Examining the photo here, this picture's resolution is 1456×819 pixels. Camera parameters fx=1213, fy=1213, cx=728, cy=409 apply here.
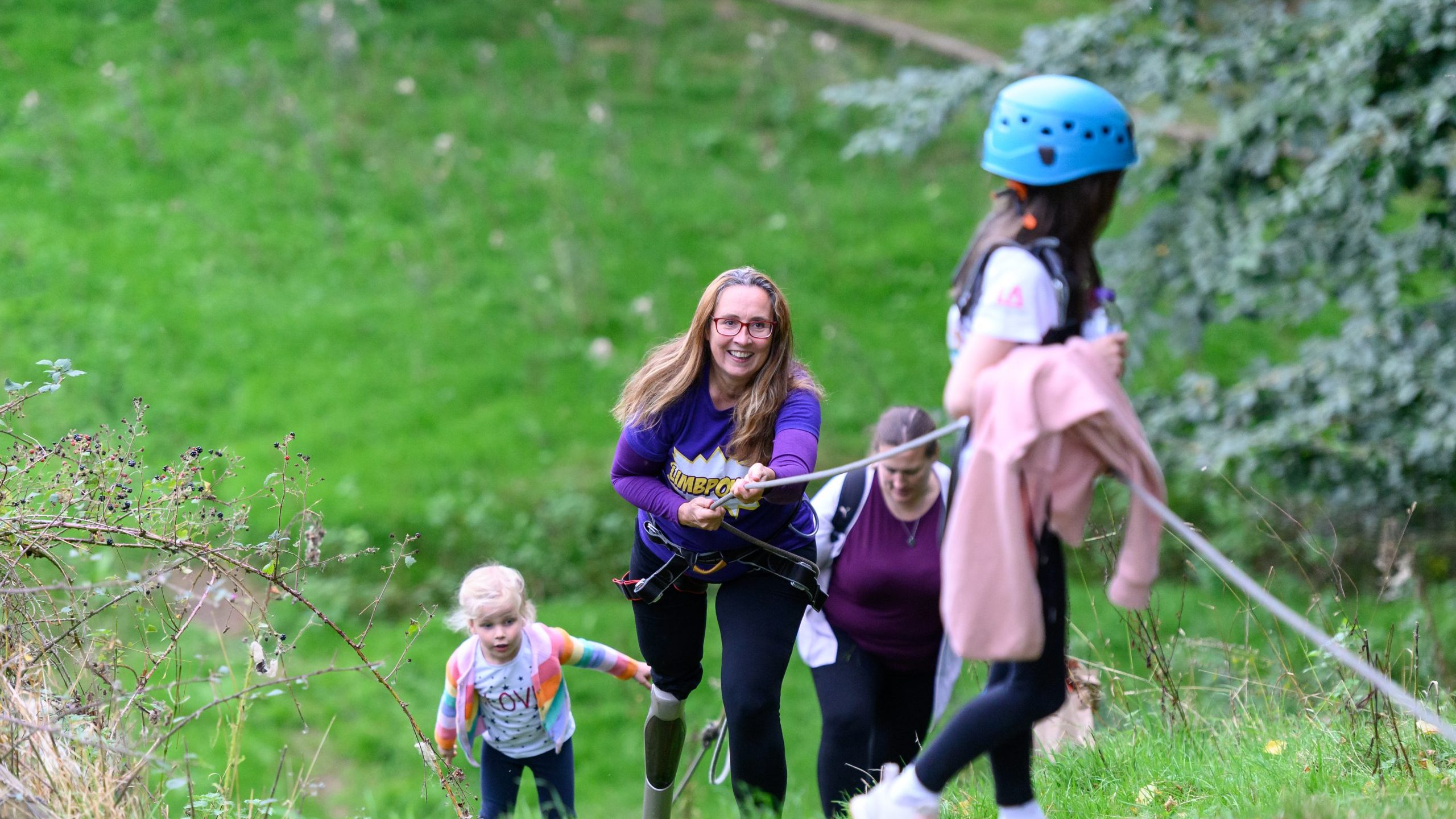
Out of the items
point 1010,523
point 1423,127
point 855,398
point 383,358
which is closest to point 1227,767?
point 1010,523

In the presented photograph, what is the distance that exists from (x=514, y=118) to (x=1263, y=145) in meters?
9.05

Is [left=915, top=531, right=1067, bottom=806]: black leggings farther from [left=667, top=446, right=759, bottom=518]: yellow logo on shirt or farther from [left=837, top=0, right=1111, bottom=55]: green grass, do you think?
[left=837, top=0, right=1111, bottom=55]: green grass

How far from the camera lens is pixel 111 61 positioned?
13.4 m

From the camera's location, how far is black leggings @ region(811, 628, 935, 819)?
4203 millimetres

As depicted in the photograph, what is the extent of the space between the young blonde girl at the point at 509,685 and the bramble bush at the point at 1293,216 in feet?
13.0

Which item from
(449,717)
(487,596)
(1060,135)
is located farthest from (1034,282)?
(449,717)

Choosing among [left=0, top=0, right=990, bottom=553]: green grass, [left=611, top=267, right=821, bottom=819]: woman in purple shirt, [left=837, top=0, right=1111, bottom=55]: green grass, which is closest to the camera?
[left=611, top=267, right=821, bottom=819]: woman in purple shirt

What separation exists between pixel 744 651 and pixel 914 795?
0.92 meters

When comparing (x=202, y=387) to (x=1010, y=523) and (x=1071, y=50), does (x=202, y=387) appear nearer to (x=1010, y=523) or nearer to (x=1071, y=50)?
(x=1071, y=50)

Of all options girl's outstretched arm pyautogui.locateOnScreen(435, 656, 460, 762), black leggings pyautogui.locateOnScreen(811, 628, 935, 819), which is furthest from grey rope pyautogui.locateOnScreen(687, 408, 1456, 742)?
girl's outstretched arm pyautogui.locateOnScreen(435, 656, 460, 762)

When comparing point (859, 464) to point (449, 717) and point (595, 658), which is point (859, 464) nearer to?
point (595, 658)

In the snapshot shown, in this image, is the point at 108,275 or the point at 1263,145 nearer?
the point at 1263,145

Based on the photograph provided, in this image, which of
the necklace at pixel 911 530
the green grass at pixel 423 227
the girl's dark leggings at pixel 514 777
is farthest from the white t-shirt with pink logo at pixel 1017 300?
the green grass at pixel 423 227

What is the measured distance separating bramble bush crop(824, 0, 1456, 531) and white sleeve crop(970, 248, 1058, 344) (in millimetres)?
3916
